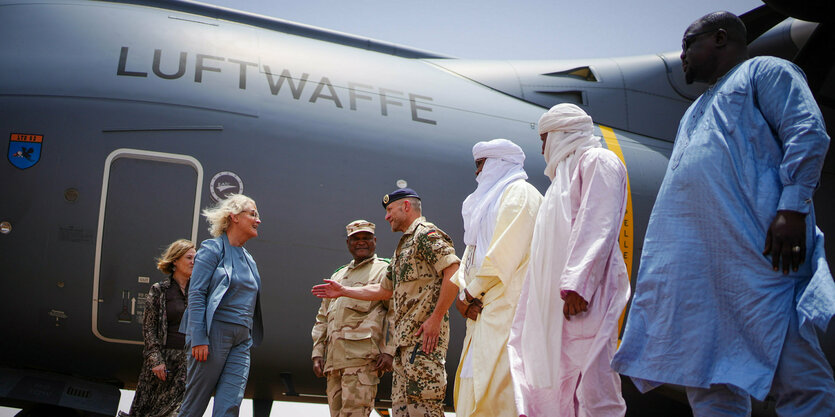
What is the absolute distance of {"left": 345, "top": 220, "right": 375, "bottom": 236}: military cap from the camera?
487cm

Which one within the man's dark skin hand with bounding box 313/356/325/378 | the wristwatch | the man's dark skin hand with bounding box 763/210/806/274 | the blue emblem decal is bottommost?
the man's dark skin hand with bounding box 313/356/325/378

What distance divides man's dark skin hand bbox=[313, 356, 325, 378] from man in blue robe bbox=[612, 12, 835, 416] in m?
2.82

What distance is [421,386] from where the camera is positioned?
3729 mm

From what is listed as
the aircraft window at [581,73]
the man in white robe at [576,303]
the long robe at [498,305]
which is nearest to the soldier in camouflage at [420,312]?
the long robe at [498,305]

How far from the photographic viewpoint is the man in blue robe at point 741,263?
6.94ft

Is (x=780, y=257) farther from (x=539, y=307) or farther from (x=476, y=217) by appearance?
(x=476, y=217)

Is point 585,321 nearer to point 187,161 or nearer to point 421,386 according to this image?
point 421,386

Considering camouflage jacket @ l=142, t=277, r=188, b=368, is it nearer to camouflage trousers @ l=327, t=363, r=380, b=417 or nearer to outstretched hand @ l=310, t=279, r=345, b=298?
camouflage trousers @ l=327, t=363, r=380, b=417

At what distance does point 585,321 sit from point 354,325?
Result: 2318 mm

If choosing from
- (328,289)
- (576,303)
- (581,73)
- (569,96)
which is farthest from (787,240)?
(581,73)

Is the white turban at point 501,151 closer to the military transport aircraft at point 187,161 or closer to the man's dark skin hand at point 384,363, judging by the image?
the military transport aircraft at point 187,161

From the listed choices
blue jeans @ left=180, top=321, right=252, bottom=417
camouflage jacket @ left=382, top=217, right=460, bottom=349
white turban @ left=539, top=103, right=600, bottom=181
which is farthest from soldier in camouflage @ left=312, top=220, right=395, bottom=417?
white turban @ left=539, top=103, right=600, bottom=181

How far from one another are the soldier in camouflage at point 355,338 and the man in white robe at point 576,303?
1818 millimetres

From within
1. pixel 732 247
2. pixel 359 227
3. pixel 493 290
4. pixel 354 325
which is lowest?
pixel 354 325
